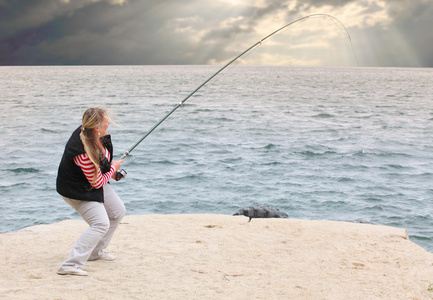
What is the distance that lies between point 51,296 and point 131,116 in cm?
2610

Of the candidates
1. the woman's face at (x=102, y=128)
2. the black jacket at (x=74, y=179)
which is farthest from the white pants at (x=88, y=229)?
the woman's face at (x=102, y=128)

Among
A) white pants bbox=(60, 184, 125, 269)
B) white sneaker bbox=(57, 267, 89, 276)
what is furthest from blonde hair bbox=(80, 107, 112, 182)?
white sneaker bbox=(57, 267, 89, 276)

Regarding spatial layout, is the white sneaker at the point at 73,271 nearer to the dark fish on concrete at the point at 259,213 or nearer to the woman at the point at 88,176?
the woman at the point at 88,176

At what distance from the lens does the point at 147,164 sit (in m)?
15.6

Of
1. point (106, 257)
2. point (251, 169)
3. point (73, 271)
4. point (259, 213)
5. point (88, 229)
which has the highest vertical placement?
point (88, 229)

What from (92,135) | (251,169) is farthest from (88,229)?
(251,169)

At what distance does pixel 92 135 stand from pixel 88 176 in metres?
0.38

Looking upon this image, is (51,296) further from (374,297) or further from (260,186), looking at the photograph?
(260,186)

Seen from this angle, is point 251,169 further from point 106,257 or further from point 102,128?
point 102,128

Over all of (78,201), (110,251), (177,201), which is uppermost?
(78,201)

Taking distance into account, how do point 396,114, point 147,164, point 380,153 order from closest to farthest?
point 147,164, point 380,153, point 396,114

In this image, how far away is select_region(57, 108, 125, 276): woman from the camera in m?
4.31

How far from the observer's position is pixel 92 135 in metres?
4.33

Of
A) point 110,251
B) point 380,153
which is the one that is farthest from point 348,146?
point 110,251
